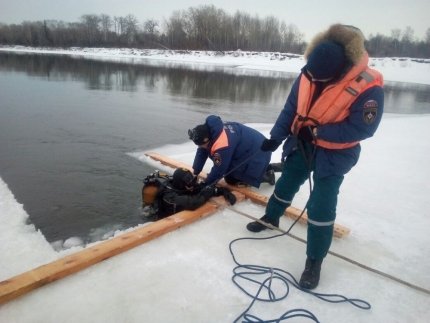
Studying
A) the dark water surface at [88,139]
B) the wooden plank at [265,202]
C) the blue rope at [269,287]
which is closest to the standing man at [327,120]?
the blue rope at [269,287]

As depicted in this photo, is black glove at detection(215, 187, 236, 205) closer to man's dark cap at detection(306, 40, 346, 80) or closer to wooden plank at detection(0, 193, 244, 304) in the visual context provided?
wooden plank at detection(0, 193, 244, 304)

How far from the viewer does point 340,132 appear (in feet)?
7.04

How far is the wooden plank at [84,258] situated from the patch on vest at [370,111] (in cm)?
166

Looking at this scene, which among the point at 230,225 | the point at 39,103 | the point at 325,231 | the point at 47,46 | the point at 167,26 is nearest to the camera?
the point at 325,231

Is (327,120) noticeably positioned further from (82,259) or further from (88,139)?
(88,139)

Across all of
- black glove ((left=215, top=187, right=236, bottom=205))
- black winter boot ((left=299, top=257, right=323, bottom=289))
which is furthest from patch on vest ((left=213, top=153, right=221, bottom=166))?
black winter boot ((left=299, top=257, right=323, bottom=289))

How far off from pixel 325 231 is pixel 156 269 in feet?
3.89

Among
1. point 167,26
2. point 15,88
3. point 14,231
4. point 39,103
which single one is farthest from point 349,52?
point 167,26

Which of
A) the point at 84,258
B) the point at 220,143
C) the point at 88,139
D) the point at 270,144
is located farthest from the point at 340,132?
the point at 88,139

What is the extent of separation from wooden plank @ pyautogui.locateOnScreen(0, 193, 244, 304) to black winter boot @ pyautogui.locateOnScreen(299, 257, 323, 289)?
1101 millimetres

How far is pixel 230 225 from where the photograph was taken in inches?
119

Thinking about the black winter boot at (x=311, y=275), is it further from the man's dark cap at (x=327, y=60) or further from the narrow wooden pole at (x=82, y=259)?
the man's dark cap at (x=327, y=60)

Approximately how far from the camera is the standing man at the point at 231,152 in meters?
3.43

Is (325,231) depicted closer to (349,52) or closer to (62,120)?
(349,52)
